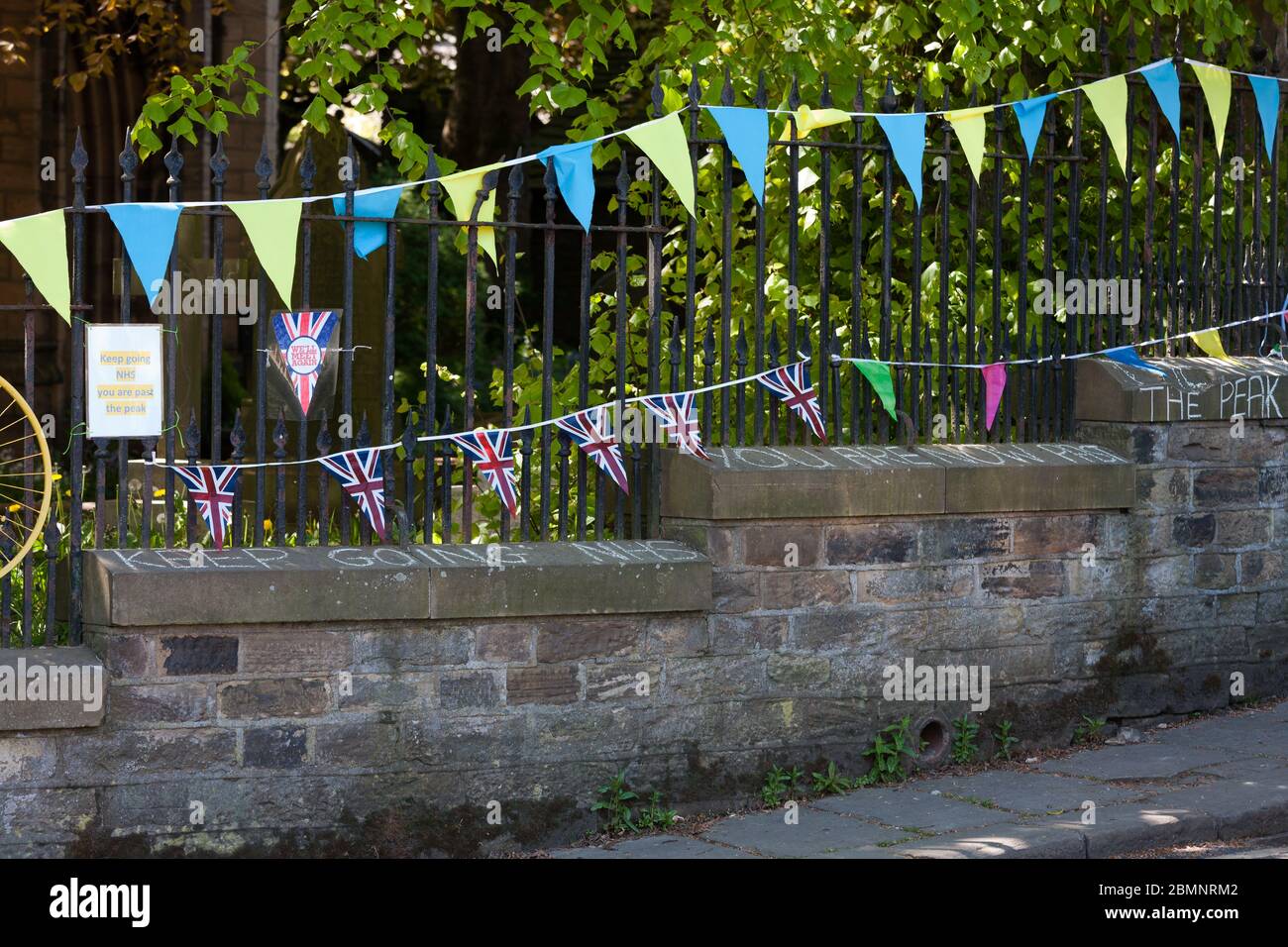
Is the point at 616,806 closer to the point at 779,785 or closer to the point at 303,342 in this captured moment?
the point at 779,785

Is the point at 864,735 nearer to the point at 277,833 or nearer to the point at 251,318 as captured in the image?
the point at 277,833

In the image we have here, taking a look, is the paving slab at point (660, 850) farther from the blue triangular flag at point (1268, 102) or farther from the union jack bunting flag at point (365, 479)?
the blue triangular flag at point (1268, 102)

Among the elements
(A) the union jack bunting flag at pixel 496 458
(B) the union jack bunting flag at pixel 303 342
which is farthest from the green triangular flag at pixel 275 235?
(A) the union jack bunting flag at pixel 496 458

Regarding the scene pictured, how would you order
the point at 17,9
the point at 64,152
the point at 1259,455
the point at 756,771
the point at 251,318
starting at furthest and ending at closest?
the point at 64,152, the point at 17,9, the point at 1259,455, the point at 251,318, the point at 756,771

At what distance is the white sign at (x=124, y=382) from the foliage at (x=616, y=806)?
2104mm

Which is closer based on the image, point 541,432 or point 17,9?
point 541,432

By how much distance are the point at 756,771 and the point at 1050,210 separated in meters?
2.86

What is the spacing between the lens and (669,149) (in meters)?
6.49

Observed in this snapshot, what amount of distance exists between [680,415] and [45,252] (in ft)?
7.99

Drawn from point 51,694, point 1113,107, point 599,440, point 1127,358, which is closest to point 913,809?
point 599,440

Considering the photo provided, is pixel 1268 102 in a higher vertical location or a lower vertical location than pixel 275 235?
higher

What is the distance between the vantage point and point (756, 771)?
6570mm

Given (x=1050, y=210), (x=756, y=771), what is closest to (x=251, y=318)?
(x=756, y=771)
